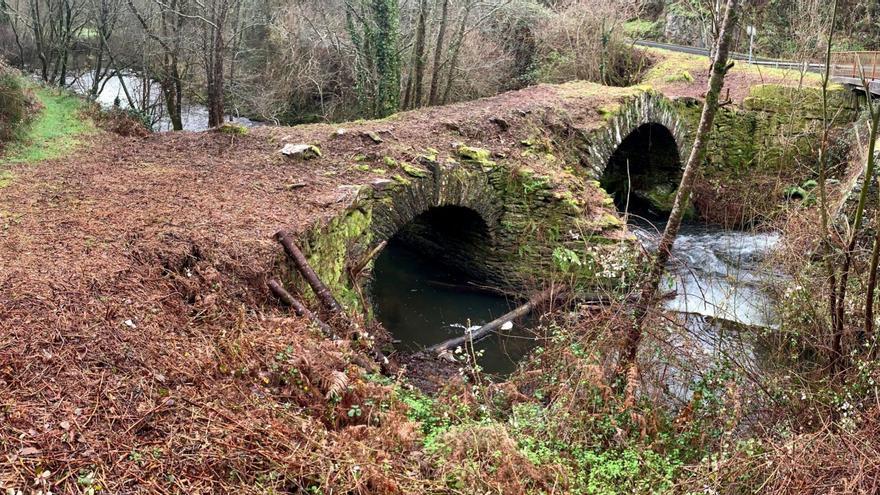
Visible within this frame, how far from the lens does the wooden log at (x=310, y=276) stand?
598 cm

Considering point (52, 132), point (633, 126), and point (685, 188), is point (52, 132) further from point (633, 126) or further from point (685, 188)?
point (633, 126)

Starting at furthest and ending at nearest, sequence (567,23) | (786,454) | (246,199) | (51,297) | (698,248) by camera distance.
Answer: (567,23) < (698,248) < (246,199) < (51,297) < (786,454)

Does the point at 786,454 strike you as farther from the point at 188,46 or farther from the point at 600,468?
the point at 188,46

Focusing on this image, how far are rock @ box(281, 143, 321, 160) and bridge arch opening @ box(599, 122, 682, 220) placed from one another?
931cm

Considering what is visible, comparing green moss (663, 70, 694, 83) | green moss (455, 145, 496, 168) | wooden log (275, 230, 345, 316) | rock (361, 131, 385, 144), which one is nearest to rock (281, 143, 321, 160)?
rock (361, 131, 385, 144)

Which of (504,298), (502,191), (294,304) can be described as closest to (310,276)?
(294,304)

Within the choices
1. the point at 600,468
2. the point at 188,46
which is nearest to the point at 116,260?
the point at 600,468

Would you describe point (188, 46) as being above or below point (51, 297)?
above

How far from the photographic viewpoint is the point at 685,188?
5.20m

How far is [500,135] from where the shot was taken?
36.6 feet

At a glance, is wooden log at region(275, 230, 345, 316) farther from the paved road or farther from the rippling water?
the paved road

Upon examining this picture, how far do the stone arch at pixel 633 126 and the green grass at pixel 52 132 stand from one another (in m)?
8.78

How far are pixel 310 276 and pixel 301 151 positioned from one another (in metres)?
3.34

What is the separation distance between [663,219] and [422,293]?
26.3ft
